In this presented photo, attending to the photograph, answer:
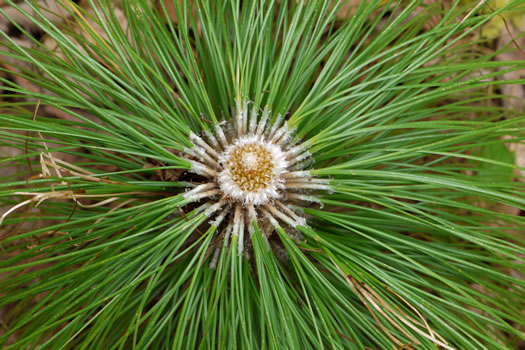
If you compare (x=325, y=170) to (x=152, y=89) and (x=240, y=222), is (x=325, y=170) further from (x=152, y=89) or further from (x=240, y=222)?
(x=152, y=89)

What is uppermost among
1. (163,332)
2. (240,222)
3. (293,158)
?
(293,158)

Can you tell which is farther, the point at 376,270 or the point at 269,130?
the point at 269,130

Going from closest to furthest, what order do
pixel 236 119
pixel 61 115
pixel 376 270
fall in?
pixel 376 270 → pixel 236 119 → pixel 61 115

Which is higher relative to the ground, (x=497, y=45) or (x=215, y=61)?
(x=497, y=45)

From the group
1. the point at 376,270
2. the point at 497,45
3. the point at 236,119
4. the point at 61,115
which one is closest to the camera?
the point at 376,270

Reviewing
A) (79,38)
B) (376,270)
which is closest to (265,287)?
(376,270)
